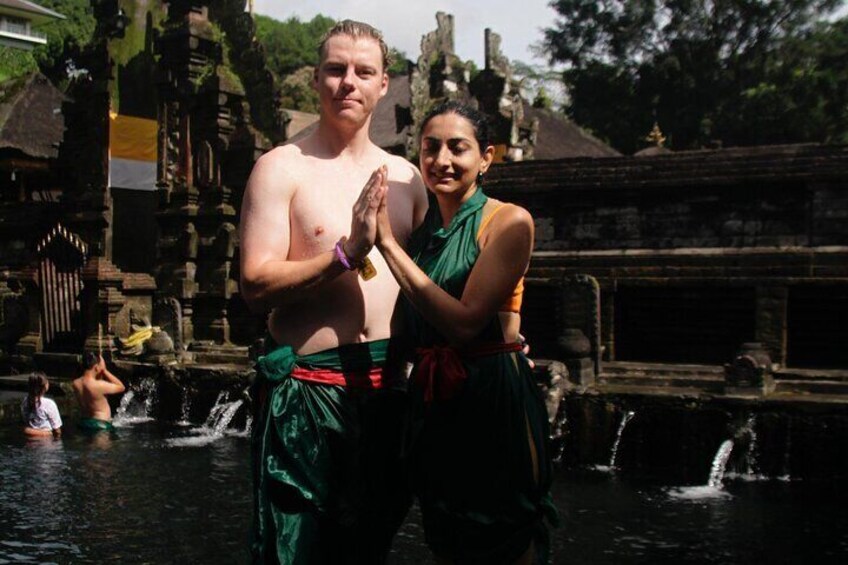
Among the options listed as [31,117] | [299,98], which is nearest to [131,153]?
[31,117]

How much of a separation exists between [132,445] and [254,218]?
9.26 m

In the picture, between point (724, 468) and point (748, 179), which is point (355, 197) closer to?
point (724, 468)

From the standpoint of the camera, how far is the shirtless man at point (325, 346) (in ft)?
9.78

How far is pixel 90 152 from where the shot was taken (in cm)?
2267

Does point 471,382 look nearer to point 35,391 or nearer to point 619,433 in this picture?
point 619,433

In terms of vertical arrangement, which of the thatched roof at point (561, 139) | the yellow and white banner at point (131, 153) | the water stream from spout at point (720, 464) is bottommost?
the water stream from spout at point (720, 464)

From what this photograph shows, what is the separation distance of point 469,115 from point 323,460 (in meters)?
1.17

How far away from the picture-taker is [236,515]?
817cm

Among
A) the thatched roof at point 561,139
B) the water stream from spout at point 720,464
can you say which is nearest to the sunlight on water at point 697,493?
the water stream from spout at point 720,464

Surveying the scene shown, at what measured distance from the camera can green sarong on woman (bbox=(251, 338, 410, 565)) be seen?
9.78 feet

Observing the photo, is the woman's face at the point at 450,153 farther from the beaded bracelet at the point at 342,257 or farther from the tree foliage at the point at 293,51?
the tree foliage at the point at 293,51

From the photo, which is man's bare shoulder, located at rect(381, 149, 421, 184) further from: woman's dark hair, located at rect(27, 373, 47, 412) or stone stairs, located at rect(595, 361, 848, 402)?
woman's dark hair, located at rect(27, 373, 47, 412)

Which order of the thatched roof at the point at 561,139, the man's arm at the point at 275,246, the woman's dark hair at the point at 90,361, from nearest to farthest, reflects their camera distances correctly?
the man's arm at the point at 275,246, the woman's dark hair at the point at 90,361, the thatched roof at the point at 561,139

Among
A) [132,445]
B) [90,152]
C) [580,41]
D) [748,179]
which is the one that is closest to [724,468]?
[748,179]
